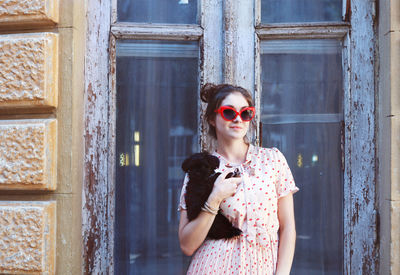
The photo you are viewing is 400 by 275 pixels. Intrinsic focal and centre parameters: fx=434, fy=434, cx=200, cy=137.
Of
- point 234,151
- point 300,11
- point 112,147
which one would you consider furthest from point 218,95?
point 300,11

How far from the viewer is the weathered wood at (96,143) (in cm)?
260

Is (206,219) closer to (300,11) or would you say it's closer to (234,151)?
(234,151)

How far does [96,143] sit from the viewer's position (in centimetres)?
268

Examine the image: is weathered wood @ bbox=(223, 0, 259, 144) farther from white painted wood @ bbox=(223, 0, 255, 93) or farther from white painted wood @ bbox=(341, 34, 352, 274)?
white painted wood @ bbox=(341, 34, 352, 274)

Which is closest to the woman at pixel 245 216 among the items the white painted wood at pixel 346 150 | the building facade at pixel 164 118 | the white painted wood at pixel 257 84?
the building facade at pixel 164 118

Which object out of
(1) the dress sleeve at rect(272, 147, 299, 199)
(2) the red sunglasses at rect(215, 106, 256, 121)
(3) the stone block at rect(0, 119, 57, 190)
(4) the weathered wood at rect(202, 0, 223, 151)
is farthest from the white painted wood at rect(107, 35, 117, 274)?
(1) the dress sleeve at rect(272, 147, 299, 199)

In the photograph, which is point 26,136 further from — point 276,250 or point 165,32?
point 276,250

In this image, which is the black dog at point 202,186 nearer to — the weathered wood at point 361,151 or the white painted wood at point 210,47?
the white painted wood at point 210,47

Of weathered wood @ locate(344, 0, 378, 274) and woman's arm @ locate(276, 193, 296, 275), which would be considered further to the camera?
weathered wood @ locate(344, 0, 378, 274)

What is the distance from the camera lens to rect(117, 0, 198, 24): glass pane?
281 cm

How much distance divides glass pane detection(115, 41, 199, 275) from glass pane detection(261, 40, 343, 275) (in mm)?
508

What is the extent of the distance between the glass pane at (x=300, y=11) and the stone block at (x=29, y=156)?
4.92 feet

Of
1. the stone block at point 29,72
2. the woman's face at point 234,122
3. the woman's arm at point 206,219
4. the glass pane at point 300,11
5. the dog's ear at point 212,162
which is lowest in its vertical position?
the woman's arm at point 206,219

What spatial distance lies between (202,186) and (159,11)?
138 cm
